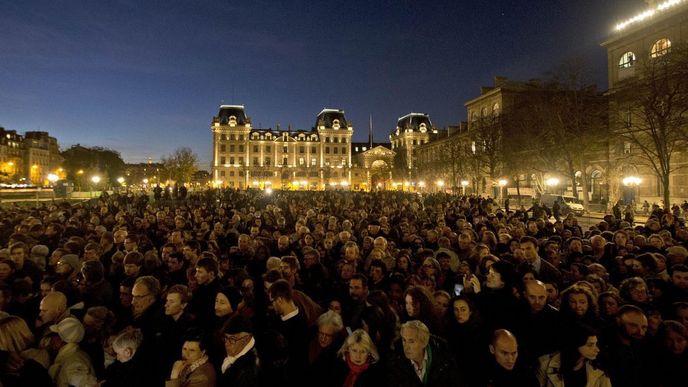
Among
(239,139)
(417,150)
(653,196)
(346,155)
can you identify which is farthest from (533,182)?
(239,139)

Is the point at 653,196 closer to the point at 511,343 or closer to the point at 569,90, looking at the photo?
the point at 569,90

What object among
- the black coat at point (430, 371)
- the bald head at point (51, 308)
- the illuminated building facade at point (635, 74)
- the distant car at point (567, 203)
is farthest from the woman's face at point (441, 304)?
the illuminated building facade at point (635, 74)

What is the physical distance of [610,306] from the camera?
4.48 m

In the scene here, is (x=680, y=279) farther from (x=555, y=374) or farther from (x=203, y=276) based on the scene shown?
(x=203, y=276)

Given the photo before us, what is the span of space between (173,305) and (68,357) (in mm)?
1022

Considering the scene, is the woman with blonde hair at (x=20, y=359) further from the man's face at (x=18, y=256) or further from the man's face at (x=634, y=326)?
the man's face at (x=634, y=326)

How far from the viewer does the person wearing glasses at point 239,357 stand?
3357 millimetres

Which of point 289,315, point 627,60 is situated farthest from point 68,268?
point 627,60

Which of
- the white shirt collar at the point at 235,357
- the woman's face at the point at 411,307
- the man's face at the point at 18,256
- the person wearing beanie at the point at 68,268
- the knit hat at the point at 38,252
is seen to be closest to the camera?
the white shirt collar at the point at 235,357

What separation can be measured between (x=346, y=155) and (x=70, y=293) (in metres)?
101

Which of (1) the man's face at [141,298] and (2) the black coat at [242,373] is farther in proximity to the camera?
(1) the man's face at [141,298]

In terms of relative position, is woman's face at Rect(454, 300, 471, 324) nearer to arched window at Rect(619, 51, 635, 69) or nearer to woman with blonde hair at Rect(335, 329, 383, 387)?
woman with blonde hair at Rect(335, 329, 383, 387)

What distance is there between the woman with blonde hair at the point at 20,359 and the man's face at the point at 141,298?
101cm

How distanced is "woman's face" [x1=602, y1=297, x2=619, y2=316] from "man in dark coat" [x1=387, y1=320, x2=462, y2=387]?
7.27ft
